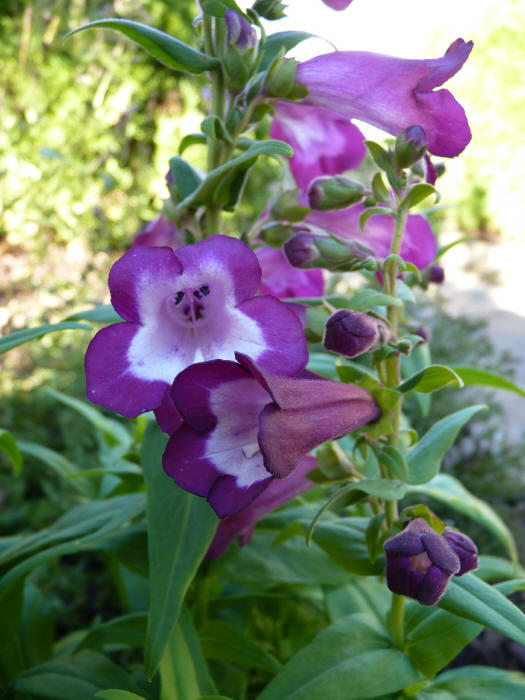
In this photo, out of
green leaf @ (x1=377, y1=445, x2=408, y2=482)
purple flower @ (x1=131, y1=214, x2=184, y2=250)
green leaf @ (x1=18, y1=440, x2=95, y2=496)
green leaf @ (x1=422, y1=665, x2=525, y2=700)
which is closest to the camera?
green leaf @ (x1=377, y1=445, x2=408, y2=482)

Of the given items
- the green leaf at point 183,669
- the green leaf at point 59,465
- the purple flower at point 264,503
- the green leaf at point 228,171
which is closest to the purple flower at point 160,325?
the green leaf at point 228,171

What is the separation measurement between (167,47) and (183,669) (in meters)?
0.74

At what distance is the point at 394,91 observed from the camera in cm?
73

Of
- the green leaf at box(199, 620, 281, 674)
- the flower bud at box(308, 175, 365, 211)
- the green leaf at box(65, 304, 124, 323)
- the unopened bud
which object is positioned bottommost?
the green leaf at box(199, 620, 281, 674)

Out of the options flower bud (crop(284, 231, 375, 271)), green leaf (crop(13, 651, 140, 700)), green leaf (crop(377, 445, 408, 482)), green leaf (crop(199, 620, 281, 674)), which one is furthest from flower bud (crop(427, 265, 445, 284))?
green leaf (crop(13, 651, 140, 700))

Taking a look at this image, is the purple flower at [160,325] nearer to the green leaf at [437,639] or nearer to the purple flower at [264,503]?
the purple flower at [264,503]

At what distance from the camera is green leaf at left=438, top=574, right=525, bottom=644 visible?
2.05 ft

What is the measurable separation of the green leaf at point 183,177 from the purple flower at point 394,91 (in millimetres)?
175

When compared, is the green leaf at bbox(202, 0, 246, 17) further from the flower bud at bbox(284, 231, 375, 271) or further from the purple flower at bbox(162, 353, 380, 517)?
the purple flower at bbox(162, 353, 380, 517)

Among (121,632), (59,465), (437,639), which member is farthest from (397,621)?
(59,465)

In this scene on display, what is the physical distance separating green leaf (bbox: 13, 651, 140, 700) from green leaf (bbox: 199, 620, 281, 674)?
12 cm

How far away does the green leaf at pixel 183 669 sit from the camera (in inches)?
29.9

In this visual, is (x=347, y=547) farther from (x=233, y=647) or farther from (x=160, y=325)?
(x=160, y=325)

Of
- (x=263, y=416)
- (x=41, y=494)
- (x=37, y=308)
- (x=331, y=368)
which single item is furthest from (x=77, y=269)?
(x=263, y=416)
